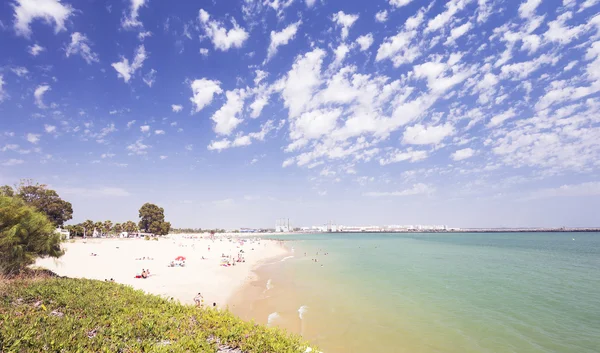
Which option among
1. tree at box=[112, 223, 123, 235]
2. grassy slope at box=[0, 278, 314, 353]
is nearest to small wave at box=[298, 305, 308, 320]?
grassy slope at box=[0, 278, 314, 353]

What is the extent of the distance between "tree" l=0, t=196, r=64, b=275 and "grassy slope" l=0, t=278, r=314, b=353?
5.23 m

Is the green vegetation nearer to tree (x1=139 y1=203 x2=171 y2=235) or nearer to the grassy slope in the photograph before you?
tree (x1=139 y1=203 x2=171 y2=235)

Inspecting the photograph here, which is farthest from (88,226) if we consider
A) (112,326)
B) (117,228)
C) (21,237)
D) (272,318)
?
(112,326)

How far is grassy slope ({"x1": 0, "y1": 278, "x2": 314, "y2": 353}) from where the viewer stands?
22.0ft

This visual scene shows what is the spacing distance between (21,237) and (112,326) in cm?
1336

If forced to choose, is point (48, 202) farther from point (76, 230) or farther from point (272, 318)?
point (272, 318)

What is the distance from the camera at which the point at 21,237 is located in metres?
15.9

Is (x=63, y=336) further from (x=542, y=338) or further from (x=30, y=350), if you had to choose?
(x=542, y=338)

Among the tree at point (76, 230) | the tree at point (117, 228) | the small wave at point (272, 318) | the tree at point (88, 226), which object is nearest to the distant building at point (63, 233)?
the small wave at point (272, 318)

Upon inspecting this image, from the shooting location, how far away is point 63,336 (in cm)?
698

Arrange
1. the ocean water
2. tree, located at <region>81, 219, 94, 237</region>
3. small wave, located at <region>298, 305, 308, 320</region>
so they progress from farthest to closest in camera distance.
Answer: tree, located at <region>81, 219, 94, 237</region>, small wave, located at <region>298, 305, 308, 320</region>, the ocean water

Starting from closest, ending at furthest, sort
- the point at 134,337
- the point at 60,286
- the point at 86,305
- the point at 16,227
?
1. the point at 134,337
2. the point at 86,305
3. the point at 60,286
4. the point at 16,227

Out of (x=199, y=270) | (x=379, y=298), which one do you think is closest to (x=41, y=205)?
(x=199, y=270)

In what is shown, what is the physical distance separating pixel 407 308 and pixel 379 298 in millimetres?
3369
